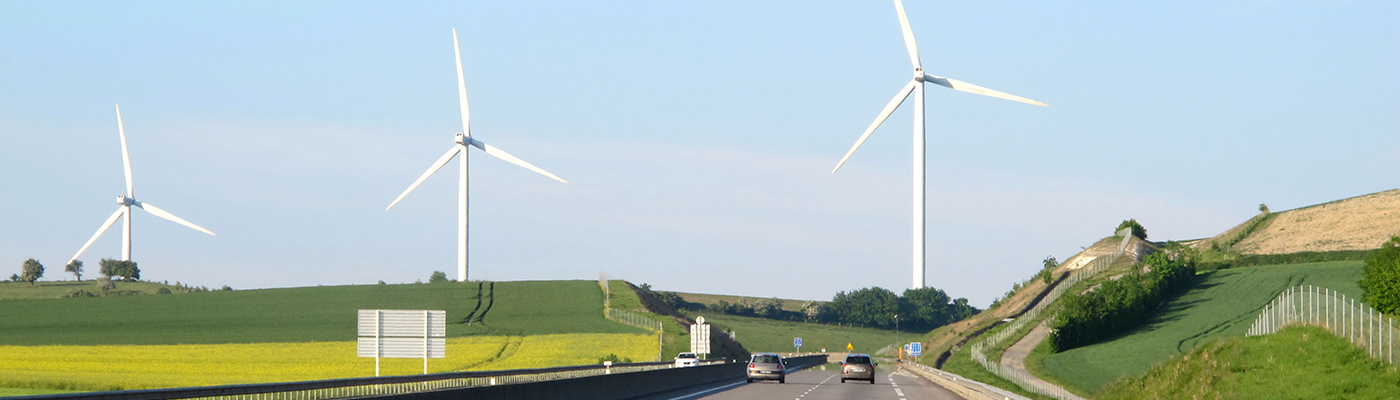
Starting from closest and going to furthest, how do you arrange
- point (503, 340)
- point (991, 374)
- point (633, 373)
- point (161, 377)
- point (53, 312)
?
1. point (633, 373)
2. point (161, 377)
3. point (991, 374)
4. point (503, 340)
5. point (53, 312)

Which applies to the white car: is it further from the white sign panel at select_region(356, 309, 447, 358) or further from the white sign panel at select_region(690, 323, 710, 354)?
the white sign panel at select_region(356, 309, 447, 358)

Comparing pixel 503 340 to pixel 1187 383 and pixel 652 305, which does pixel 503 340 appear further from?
pixel 1187 383

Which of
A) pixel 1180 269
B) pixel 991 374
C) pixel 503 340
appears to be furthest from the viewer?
pixel 1180 269

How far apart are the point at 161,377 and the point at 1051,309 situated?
290ft

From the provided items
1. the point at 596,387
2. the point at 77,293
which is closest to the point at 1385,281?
the point at 596,387

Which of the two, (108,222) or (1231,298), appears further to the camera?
(108,222)

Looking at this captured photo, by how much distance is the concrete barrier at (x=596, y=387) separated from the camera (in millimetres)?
26347

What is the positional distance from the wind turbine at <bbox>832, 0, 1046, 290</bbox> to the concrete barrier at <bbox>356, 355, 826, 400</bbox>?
41.5 metres

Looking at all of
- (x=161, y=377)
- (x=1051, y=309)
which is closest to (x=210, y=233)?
(x=161, y=377)

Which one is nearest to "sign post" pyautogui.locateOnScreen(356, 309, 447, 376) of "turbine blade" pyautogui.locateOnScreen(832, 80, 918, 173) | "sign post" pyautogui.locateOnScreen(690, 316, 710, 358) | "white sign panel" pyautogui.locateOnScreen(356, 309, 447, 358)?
"white sign panel" pyautogui.locateOnScreen(356, 309, 447, 358)

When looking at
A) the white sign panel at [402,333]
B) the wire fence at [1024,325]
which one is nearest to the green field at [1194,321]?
the wire fence at [1024,325]

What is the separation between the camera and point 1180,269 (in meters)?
140

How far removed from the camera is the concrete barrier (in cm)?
2635

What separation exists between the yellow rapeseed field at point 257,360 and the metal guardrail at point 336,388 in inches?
426
